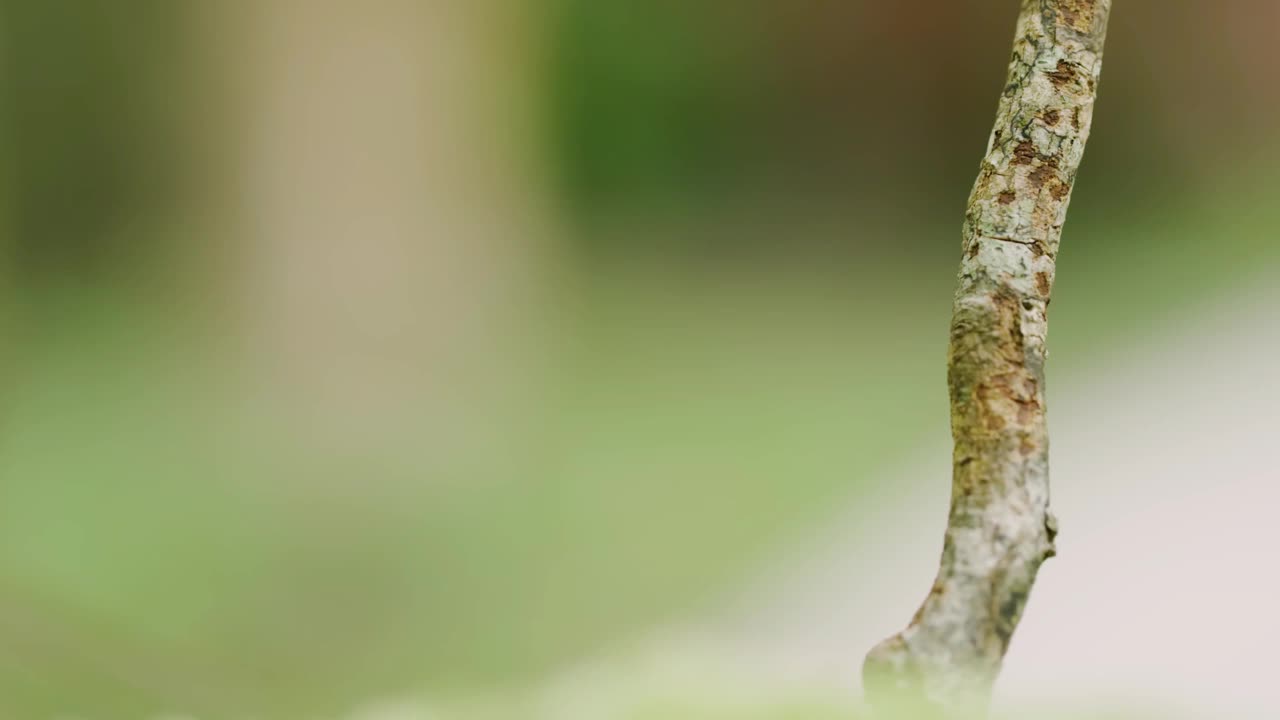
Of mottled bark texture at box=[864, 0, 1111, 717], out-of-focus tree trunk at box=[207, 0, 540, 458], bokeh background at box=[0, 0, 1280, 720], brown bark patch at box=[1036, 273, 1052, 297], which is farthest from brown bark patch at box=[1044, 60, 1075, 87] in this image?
out-of-focus tree trunk at box=[207, 0, 540, 458]

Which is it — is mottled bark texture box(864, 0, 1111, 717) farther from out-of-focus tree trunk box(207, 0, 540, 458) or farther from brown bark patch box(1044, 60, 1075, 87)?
out-of-focus tree trunk box(207, 0, 540, 458)

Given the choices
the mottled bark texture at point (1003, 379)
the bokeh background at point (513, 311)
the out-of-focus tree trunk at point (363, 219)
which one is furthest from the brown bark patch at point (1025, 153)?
the out-of-focus tree trunk at point (363, 219)

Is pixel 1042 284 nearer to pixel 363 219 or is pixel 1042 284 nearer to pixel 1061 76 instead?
pixel 1061 76

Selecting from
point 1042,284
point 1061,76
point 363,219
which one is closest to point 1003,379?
point 1042,284

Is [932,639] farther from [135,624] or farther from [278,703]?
[135,624]

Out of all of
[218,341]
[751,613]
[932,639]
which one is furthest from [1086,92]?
[218,341]

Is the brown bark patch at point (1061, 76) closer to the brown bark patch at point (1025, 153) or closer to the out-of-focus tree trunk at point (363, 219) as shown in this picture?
the brown bark patch at point (1025, 153)
